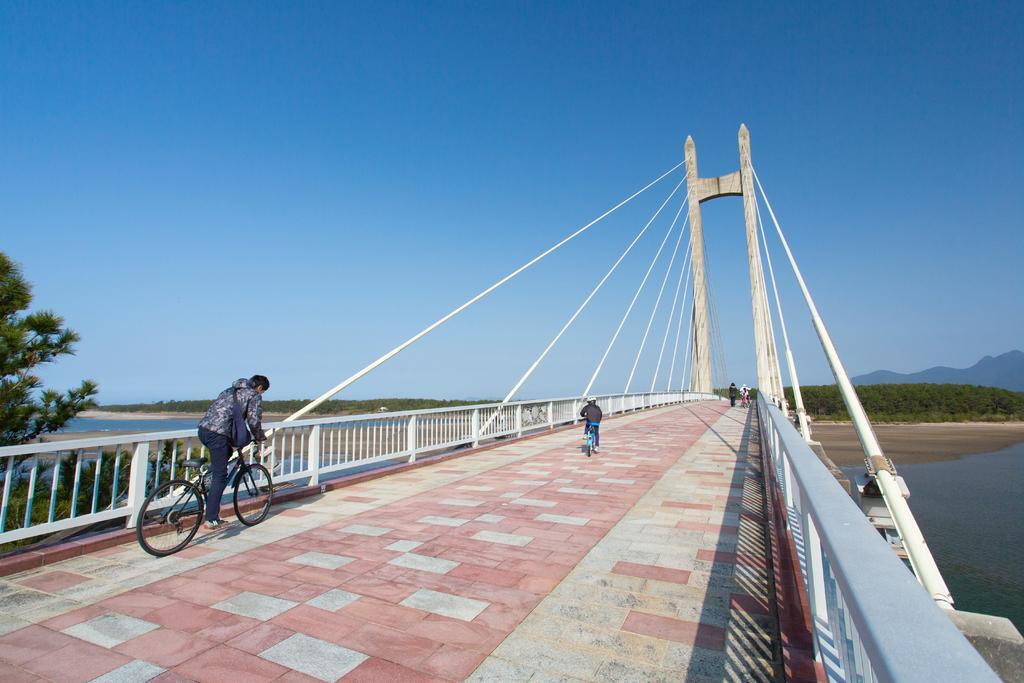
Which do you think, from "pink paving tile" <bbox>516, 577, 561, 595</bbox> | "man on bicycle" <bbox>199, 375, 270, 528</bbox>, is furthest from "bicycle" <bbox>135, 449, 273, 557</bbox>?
"pink paving tile" <bbox>516, 577, 561, 595</bbox>

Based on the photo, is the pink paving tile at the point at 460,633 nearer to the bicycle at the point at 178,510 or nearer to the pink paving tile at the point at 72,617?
the pink paving tile at the point at 72,617

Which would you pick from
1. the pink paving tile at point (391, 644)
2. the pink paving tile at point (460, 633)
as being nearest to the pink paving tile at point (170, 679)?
the pink paving tile at point (391, 644)

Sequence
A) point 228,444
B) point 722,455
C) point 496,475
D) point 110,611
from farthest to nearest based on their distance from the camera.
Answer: point 722,455 → point 496,475 → point 228,444 → point 110,611

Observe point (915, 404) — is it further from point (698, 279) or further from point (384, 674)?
point (384, 674)

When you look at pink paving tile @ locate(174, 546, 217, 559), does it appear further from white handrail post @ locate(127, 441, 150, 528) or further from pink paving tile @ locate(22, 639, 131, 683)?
pink paving tile @ locate(22, 639, 131, 683)

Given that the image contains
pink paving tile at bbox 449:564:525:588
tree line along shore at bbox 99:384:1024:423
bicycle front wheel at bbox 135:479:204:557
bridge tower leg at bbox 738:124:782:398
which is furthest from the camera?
tree line along shore at bbox 99:384:1024:423

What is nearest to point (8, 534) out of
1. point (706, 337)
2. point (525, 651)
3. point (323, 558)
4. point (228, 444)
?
point (228, 444)

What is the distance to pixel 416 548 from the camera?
4.81 meters

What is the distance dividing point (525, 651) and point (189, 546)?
3.81 m

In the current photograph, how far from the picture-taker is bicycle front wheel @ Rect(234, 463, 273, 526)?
18.8 ft

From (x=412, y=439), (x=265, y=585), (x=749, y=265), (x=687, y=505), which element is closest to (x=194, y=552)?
(x=265, y=585)

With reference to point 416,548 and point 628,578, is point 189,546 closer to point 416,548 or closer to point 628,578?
point 416,548

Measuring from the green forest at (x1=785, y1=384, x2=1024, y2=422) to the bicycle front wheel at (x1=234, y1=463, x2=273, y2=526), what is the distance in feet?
252

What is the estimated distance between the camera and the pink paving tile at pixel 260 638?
3.05 meters
